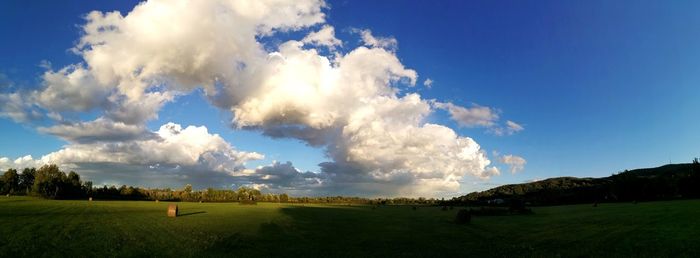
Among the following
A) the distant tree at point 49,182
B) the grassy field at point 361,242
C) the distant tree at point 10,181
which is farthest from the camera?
the distant tree at point 10,181

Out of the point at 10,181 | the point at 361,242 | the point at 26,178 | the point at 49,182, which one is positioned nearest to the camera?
the point at 361,242

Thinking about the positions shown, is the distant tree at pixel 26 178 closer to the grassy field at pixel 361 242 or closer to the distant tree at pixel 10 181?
the distant tree at pixel 10 181

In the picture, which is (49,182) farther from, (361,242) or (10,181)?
(361,242)

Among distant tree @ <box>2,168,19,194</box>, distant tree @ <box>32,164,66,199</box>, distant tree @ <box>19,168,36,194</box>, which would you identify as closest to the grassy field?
distant tree @ <box>32,164,66,199</box>

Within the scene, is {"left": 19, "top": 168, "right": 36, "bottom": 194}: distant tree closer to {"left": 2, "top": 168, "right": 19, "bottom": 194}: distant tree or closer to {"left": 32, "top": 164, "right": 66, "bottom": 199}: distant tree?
{"left": 2, "top": 168, "right": 19, "bottom": 194}: distant tree

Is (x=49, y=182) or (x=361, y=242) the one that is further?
(x=49, y=182)

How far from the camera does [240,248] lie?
28.5 m

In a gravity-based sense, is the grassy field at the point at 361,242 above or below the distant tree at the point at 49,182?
below

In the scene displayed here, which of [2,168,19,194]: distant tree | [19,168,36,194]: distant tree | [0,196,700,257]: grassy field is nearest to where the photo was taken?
[0,196,700,257]: grassy field

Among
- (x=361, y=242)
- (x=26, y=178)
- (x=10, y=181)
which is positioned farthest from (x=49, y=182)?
(x=361, y=242)

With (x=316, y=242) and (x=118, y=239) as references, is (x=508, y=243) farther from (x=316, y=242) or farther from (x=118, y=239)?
(x=118, y=239)

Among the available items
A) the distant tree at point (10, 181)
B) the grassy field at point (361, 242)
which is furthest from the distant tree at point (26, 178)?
the grassy field at point (361, 242)

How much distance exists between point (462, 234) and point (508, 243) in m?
8.08

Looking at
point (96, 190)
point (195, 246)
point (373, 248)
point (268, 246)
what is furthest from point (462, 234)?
point (96, 190)
